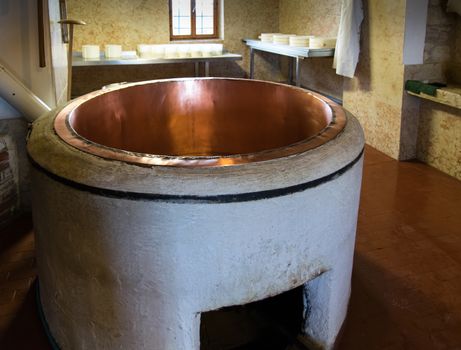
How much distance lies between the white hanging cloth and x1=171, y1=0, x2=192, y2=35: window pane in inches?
115

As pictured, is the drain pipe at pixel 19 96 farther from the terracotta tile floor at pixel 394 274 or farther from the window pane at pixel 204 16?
the window pane at pixel 204 16

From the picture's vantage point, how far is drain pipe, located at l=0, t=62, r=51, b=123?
119 inches

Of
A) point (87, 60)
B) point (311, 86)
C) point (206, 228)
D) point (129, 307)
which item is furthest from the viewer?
point (311, 86)

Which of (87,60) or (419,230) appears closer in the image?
(419,230)

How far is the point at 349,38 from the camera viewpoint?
4840 millimetres

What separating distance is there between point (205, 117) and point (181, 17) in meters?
4.46

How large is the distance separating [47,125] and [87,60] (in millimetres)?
4188

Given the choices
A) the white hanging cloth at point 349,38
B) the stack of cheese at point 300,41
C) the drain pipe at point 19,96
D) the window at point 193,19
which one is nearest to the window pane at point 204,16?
the window at point 193,19

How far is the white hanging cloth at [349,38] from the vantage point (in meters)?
4.76

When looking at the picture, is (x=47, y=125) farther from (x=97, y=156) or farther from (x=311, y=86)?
(x=311, y=86)

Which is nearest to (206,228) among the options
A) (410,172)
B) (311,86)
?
(410,172)

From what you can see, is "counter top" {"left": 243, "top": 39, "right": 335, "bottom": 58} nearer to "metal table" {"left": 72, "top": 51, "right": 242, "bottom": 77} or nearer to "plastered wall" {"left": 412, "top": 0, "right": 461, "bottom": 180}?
"metal table" {"left": 72, "top": 51, "right": 242, "bottom": 77}

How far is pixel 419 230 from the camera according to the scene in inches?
128

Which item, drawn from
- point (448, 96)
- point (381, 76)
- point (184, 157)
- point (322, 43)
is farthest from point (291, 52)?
point (184, 157)
